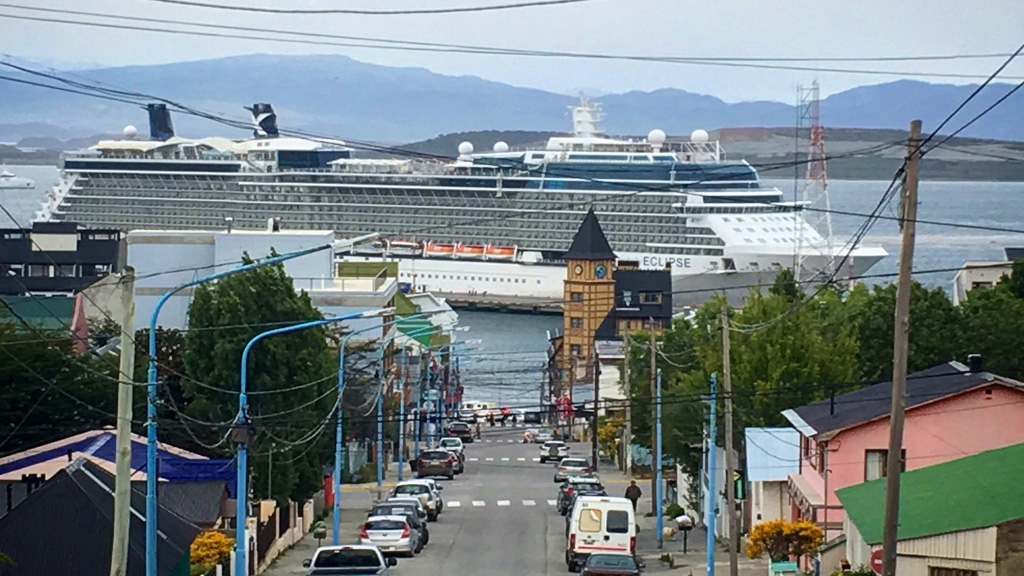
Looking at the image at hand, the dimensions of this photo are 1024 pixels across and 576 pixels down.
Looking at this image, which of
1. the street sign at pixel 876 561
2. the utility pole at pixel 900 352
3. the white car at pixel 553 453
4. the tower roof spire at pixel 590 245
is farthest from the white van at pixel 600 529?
the tower roof spire at pixel 590 245

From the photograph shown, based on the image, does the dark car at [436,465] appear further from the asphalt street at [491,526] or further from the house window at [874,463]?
the house window at [874,463]

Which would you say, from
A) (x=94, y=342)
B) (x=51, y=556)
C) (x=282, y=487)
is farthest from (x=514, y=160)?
(x=51, y=556)

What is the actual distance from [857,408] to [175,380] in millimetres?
15407

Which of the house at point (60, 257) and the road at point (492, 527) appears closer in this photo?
the road at point (492, 527)

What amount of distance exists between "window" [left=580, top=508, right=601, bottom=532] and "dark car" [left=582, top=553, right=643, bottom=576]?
2319 millimetres

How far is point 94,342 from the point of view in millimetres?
46844

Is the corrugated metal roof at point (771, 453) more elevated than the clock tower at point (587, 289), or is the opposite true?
the clock tower at point (587, 289)

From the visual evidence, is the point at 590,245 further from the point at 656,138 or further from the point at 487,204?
the point at 656,138

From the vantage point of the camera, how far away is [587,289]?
119 meters

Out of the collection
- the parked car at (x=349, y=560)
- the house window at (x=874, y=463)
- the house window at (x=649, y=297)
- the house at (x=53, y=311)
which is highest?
the house window at (x=649, y=297)

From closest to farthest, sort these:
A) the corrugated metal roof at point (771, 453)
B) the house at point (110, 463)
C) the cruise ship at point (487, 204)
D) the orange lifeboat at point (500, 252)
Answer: the house at point (110, 463), the corrugated metal roof at point (771, 453), the cruise ship at point (487, 204), the orange lifeboat at point (500, 252)

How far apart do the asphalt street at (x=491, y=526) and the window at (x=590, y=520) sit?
0.91 metres

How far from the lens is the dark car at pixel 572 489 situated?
138ft

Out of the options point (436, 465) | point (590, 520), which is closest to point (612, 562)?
point (590, 520)
